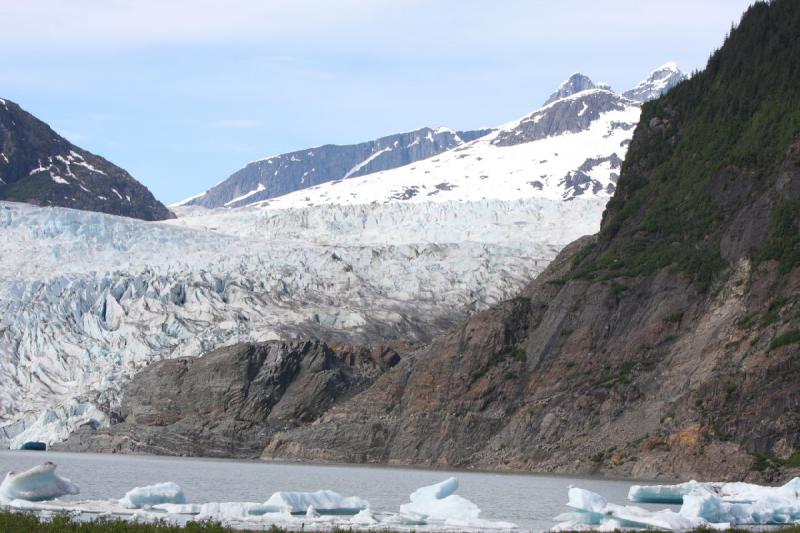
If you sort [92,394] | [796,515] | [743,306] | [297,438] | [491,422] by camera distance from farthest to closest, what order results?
[92,394] → [297,438] → [491,422] → [743,306] → [796,515]

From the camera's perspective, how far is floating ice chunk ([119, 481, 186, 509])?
48.2 meters

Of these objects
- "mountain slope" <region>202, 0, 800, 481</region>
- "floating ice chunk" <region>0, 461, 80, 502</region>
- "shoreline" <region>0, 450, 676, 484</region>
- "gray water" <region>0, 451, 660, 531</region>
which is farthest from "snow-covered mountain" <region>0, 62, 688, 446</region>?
"floating ice chunk" <region>0, 461, 80, 502</region>

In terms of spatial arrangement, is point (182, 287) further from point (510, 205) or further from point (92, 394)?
point (510, 205)

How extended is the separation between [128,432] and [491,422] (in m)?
32.2

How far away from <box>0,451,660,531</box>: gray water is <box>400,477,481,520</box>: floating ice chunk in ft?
6.28

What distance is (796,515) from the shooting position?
163 ft

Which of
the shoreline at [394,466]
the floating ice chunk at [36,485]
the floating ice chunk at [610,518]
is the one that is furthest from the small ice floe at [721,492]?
the floating ice chunk at [36,485]

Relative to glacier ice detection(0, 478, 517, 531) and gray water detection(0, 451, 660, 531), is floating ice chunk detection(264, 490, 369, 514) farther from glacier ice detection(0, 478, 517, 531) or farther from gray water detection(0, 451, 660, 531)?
gray water detection(0, 451, 660, 531)

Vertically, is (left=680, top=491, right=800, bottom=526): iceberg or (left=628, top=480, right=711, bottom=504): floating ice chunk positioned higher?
(left=680, top=491, right=800, bottom=526): iceberg

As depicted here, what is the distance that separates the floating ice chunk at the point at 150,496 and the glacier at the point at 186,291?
225ft

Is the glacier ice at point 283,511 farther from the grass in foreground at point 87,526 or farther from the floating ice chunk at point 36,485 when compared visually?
the grass in foreground at point 87,526

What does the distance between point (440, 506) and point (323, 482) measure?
24774 millimetres

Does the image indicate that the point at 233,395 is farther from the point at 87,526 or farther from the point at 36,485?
the point at 87,526

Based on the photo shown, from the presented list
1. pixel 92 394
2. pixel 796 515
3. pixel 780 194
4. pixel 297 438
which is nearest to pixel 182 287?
pixel 92 394
